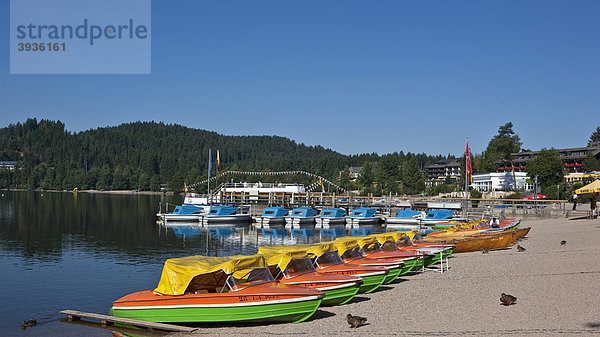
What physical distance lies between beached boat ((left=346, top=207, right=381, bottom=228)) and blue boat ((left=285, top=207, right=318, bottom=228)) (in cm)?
462

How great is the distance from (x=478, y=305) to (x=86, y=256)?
94.4 ft

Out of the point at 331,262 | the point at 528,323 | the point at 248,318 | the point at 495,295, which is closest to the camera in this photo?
the point at 528,323

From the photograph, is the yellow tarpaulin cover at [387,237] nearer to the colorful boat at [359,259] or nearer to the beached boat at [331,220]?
the colorful boat at [359,259]

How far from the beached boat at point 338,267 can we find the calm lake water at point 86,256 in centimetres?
813

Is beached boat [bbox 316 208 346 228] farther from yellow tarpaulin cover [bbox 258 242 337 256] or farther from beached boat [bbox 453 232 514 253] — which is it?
yellow tarpaulin cover [bbox 258 242 337 256]

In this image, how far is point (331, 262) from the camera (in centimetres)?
2186

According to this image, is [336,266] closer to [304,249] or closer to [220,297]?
[304,249]

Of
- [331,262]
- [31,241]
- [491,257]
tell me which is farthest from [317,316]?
[31,241]

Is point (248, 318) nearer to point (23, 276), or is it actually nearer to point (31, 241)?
point (23, 276)

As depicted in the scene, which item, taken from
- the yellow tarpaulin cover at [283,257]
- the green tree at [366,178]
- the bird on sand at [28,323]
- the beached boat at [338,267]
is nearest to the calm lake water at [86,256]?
the bird on sand at [28,323]

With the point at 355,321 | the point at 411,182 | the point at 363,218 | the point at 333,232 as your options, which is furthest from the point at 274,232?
the point at 411,182

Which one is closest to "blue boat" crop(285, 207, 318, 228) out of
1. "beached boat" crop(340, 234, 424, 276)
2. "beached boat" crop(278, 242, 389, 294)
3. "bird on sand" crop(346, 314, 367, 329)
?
"beached boat" crop(340, 234, 424, 276)

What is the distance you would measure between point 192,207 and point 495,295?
178 ft

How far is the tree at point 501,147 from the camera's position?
384 feet
